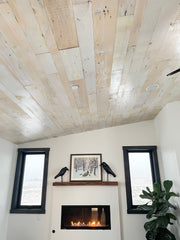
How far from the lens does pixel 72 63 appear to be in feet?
6.03

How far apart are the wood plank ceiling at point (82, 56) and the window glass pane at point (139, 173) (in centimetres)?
175

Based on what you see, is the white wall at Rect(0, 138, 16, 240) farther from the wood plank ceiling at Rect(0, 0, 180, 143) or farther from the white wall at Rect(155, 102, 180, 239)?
the white wall at Rect(155, 102, 180, 239)

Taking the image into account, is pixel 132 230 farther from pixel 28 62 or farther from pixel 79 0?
pixel 79 0

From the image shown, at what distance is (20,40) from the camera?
57.0 inches

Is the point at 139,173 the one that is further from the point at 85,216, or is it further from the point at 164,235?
the point at 85,216

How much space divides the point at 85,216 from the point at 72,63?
3534mm

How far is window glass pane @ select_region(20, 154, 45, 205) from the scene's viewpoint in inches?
165

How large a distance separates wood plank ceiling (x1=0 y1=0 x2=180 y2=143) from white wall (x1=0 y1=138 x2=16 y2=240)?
110 cm

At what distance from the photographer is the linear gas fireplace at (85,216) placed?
3.78 m

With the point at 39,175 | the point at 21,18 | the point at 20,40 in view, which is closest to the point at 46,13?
the point at 21,18

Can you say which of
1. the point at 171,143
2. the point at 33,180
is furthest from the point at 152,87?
the point at 33,180

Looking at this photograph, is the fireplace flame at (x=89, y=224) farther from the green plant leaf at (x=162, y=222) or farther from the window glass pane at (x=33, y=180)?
the green plant leaf at (x=162, y=222)

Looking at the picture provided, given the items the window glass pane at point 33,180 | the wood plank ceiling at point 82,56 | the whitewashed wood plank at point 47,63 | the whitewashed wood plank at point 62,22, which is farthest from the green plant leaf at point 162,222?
the whitewashed wood plank at point 62,22

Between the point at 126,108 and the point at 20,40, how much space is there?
2.46 metres
